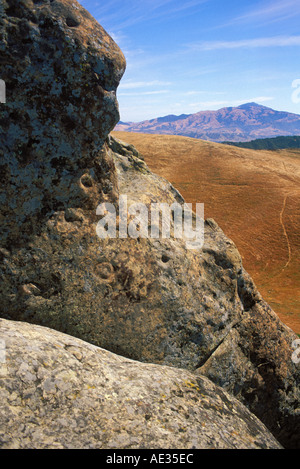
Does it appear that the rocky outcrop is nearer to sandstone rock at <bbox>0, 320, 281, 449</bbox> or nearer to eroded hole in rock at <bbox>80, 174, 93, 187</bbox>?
eroded hole in rock at <bbox>80, 174, 93, 187</bbox>

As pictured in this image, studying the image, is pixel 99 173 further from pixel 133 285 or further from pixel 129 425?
pixel 129 425

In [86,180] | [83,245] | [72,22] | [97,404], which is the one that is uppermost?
[72,22]

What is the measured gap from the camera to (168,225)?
9430 mm

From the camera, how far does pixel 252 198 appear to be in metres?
52.8

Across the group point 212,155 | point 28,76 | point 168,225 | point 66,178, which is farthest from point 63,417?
point 212,155

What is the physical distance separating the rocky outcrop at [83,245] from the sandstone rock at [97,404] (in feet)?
2.27

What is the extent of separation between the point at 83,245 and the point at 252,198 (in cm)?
4893

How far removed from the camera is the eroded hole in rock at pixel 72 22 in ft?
22.7

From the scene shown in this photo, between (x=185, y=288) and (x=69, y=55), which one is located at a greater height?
(x=69, y=55)

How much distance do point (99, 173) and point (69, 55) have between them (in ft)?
8.26

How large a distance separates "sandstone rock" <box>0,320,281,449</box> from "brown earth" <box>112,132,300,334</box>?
2039 cm

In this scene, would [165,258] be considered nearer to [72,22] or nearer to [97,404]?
[97,404]

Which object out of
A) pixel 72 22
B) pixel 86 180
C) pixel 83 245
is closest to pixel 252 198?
pixel 86 180

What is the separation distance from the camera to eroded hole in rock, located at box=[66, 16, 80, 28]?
691 cm
